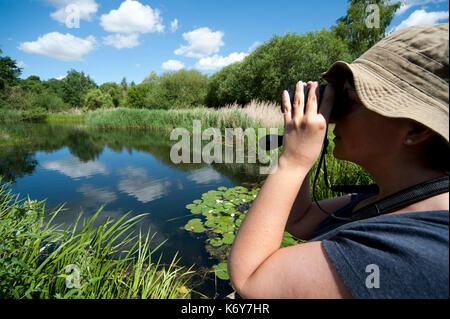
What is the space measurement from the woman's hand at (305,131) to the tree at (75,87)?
41.1 metres

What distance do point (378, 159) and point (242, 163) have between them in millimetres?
5186

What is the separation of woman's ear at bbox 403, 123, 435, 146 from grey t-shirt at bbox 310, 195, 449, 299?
0.15 m

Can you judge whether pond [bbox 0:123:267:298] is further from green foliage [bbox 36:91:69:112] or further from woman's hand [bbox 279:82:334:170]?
green foliage [bbox 36:91:69:112]

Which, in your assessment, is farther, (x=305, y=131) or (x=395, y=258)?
(x=305, y=131)

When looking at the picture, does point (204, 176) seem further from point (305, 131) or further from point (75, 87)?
point (75, 87)

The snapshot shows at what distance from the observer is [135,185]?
4293 mm

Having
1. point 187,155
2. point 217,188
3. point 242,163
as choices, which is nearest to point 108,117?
point 187,155

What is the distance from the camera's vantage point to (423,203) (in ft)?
1.51

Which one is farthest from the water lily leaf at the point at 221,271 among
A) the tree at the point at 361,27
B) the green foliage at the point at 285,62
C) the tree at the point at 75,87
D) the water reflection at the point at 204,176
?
the tree at the point at 75,87

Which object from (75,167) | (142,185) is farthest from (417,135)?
(75,167)

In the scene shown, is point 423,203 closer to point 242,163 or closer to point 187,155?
point 242,163

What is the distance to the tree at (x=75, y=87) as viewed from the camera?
1351 inches

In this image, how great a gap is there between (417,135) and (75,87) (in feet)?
148

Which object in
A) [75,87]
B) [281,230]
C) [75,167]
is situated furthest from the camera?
[75,87]
